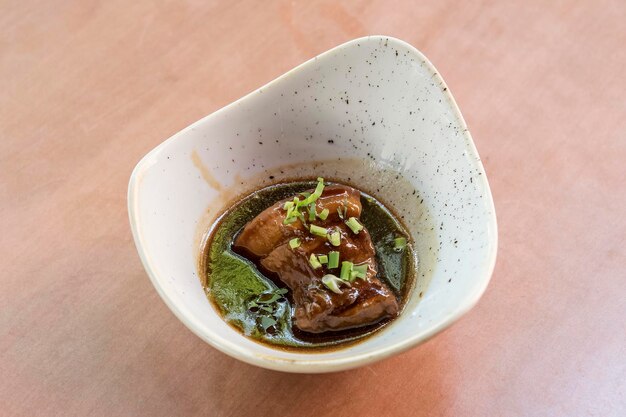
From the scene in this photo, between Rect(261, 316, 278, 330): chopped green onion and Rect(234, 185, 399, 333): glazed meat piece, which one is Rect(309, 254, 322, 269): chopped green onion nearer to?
Rect(234, 185, 399, 333): glazed meat piece

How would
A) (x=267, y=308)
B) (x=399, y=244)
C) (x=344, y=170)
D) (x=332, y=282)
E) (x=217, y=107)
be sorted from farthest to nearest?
(x=217, y=107) < (x=344, y=170) < (x=399, y=244) < (x=267, y=308) < (x=332, y=282)

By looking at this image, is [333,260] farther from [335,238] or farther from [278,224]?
[278,224]

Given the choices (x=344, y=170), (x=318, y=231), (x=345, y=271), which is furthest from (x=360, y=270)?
(x=344, y=170)

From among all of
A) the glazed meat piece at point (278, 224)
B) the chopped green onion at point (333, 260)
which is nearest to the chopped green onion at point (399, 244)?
the glazed meat piece at point (278, 224)

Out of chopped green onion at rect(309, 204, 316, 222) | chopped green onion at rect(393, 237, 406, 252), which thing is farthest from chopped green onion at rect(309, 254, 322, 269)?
chopped green onion at rect(393, 237, 406, 252)

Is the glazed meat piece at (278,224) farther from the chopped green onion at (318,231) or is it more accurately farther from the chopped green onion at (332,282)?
the chopped green onion at (332,282)

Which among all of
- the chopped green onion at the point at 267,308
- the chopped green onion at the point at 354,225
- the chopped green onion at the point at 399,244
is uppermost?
the chopped green onion at the point at 354,225

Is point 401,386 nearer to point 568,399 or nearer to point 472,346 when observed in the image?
point 472,346
